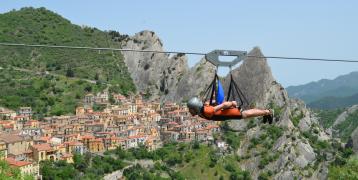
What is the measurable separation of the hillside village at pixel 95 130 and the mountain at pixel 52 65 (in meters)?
3.03

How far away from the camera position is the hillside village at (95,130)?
5575 centimetres

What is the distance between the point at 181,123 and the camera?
234 ft

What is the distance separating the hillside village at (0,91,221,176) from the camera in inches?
2195

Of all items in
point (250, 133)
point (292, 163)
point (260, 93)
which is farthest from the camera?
point (260, 93)

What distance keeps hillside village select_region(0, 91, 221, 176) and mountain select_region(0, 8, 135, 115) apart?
119 inches

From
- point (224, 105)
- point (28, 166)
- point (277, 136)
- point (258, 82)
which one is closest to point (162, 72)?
point (258, 82)

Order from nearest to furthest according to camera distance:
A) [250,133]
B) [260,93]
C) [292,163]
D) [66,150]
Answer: [292,163], [66,150], [250,133], [260,93]

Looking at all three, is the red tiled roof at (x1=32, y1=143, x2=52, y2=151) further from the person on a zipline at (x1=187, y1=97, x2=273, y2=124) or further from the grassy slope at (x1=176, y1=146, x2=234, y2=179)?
the person on a zipline at (x1=187, y1=97, x2=273, y2=124)

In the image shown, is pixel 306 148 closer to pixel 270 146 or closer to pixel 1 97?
pixel 270 146

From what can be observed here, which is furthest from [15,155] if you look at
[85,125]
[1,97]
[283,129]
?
[283,129]

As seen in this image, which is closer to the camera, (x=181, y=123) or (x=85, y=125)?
(x=85, y=125)

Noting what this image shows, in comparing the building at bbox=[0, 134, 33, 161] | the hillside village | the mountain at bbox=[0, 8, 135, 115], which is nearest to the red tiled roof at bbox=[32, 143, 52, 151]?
the hillside village

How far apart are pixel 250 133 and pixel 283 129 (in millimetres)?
5135

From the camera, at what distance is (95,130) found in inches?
2628
